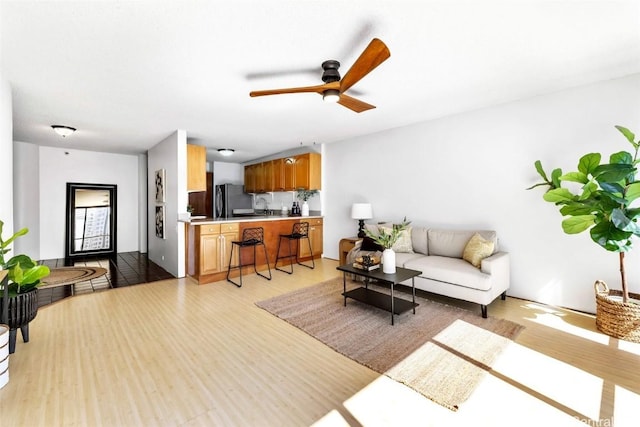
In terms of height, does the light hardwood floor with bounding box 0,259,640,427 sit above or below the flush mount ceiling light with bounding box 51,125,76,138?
below

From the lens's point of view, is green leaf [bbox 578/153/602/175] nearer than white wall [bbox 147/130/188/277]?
Yes

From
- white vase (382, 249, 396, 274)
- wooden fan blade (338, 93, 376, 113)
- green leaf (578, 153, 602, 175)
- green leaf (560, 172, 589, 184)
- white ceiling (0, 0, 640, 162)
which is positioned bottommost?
white vase (382, 249, 396, 274)

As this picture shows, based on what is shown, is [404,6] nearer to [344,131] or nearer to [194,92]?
[194,92]

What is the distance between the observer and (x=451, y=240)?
385 cm

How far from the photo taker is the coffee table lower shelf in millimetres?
3003

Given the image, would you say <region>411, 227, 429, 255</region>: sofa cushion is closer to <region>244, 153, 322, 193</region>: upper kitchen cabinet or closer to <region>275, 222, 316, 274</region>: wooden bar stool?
<region>275, 222, 316, 274</region>: wooden bar stool

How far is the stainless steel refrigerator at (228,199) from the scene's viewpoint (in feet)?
24.4

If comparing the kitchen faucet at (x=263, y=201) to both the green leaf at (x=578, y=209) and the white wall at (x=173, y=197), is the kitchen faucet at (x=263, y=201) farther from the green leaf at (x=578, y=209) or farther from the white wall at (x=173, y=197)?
the green leaf at (x=578, y=209)

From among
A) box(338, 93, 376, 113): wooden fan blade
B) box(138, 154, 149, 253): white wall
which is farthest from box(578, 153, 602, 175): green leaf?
box(138, 154, 149, 253): white wall

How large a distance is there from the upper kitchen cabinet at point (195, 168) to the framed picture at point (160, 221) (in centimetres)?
100

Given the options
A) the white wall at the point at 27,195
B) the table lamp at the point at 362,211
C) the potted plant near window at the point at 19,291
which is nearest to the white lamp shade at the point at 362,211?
the table lamp at the point at 362,211

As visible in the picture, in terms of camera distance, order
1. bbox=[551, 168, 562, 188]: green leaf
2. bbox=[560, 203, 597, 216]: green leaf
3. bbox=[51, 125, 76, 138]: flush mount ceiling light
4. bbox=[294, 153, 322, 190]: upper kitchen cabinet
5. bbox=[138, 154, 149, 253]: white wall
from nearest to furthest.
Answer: bbox=[560, 203, 597, 216]: green leaf, bbox=[551, 168, 562, 188]: green leaf, bbox=[51, 125, 76, 138]: flush mount ceiling light, bbox=[294, 153, 322, 190]: upper kitchen cabinet, bbox=[138, 154, 149, 253]: white wall

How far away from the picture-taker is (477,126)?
3846 mm

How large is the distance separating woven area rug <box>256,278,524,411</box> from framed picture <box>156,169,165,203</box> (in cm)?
334
